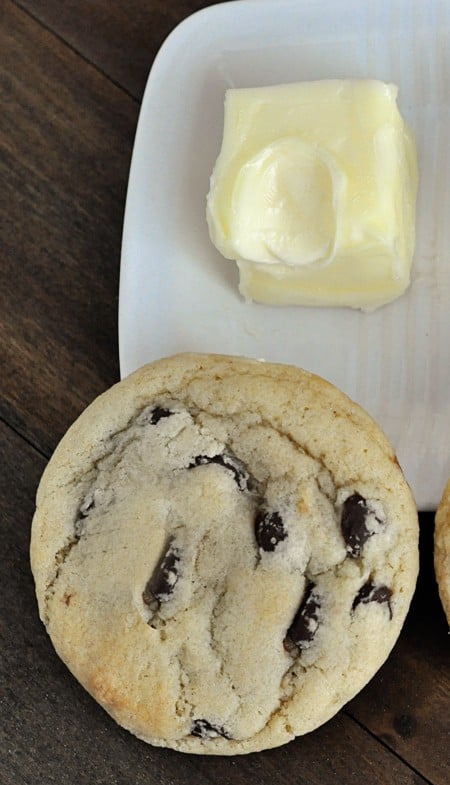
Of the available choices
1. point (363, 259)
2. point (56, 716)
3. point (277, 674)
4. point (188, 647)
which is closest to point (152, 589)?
point (188, 647)

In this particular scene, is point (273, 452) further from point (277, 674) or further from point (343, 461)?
point (277, 674)

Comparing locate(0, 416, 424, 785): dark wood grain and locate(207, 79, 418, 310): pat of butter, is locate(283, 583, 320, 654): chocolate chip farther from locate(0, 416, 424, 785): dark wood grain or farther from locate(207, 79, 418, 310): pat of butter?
locate(207, 79, 418, 310): pat of butter

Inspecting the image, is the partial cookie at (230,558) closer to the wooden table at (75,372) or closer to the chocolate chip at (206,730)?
the chocolate chip at (206,730)

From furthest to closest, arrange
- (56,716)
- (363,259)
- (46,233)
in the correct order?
(46,233), (56,716), (363,259)

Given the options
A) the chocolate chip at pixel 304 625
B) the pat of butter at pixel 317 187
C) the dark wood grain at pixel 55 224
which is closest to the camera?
the chocolate chip at pixel 304 625

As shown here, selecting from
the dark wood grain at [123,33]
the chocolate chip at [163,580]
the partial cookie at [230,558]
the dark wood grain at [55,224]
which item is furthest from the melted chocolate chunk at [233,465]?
the dark wood grain at [123,33]

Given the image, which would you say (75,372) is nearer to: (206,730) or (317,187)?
(317,187)

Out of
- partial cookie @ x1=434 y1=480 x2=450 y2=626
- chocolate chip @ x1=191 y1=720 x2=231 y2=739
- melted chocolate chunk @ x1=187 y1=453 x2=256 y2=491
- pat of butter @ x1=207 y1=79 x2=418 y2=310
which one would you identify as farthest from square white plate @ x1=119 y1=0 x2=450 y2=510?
chocolate chip @ x1=191 y1=720 x2=231 y2=739
